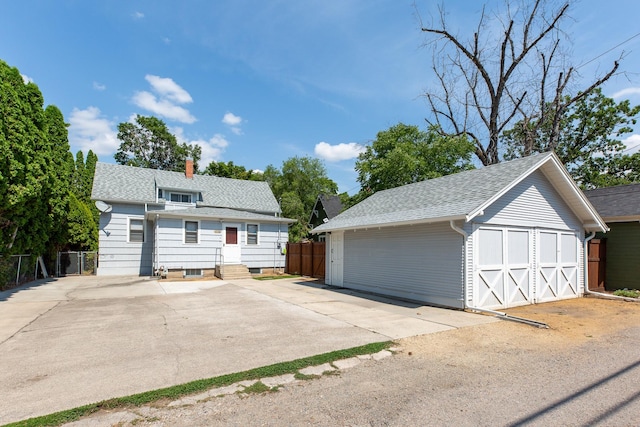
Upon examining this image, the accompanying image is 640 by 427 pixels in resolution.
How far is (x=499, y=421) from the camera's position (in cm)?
342

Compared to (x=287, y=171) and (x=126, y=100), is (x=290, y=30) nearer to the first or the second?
(x=126, y=100)

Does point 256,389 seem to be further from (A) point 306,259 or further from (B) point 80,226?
(B) point 80,226

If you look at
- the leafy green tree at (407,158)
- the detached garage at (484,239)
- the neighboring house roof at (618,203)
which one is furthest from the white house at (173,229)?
the neighboring house roof at (618,203)

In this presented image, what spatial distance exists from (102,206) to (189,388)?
16.6 m

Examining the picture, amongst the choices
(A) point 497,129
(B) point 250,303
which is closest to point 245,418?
(B) point 250,303

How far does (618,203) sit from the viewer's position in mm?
13836

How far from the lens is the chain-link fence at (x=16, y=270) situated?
479 inches

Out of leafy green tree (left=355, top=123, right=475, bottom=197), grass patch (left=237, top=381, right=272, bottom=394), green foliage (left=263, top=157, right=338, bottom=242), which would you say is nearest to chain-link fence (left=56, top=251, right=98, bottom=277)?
leafy green tree (left=355, top=123, right=475, bottom=197)

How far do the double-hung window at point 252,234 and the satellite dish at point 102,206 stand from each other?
719cm

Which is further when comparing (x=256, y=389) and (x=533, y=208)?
(x=533, y=208)

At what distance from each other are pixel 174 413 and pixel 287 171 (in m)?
37.8

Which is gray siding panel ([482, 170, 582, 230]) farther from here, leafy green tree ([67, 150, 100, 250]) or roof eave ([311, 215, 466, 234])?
leafy green tree ([67, 150, 100, 250])

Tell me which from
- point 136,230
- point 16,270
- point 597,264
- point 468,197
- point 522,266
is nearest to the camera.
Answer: point 468,197

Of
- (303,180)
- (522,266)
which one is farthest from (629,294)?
(303,180)
